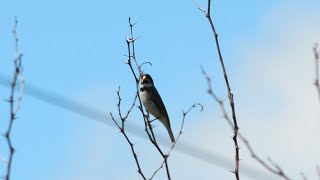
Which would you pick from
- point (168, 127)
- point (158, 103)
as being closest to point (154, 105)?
point (158, 103)

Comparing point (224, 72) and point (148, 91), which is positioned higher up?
point (148, 91)

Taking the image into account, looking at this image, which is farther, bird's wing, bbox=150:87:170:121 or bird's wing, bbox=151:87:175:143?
bird's wing, bbox=150:87:170:121

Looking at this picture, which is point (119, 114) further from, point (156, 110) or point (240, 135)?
point (156, 110)

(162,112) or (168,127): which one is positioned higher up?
(162,112)

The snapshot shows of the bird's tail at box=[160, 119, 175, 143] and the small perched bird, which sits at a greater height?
the small perched bird

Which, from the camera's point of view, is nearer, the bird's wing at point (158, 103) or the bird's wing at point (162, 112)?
the bird's wing at point (162, 112)

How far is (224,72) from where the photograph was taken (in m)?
3.98

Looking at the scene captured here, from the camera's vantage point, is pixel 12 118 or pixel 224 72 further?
pixel 224 72

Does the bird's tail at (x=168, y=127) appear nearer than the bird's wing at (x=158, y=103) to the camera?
Yes

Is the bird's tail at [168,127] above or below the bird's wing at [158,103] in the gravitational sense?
below

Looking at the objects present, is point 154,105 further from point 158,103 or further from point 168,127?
→ point 168,127

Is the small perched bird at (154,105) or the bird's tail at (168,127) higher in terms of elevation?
the small perched bird at (154,105)

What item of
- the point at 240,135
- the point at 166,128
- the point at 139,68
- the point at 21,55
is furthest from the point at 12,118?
the point at 166,128

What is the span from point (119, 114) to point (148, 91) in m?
5.69
